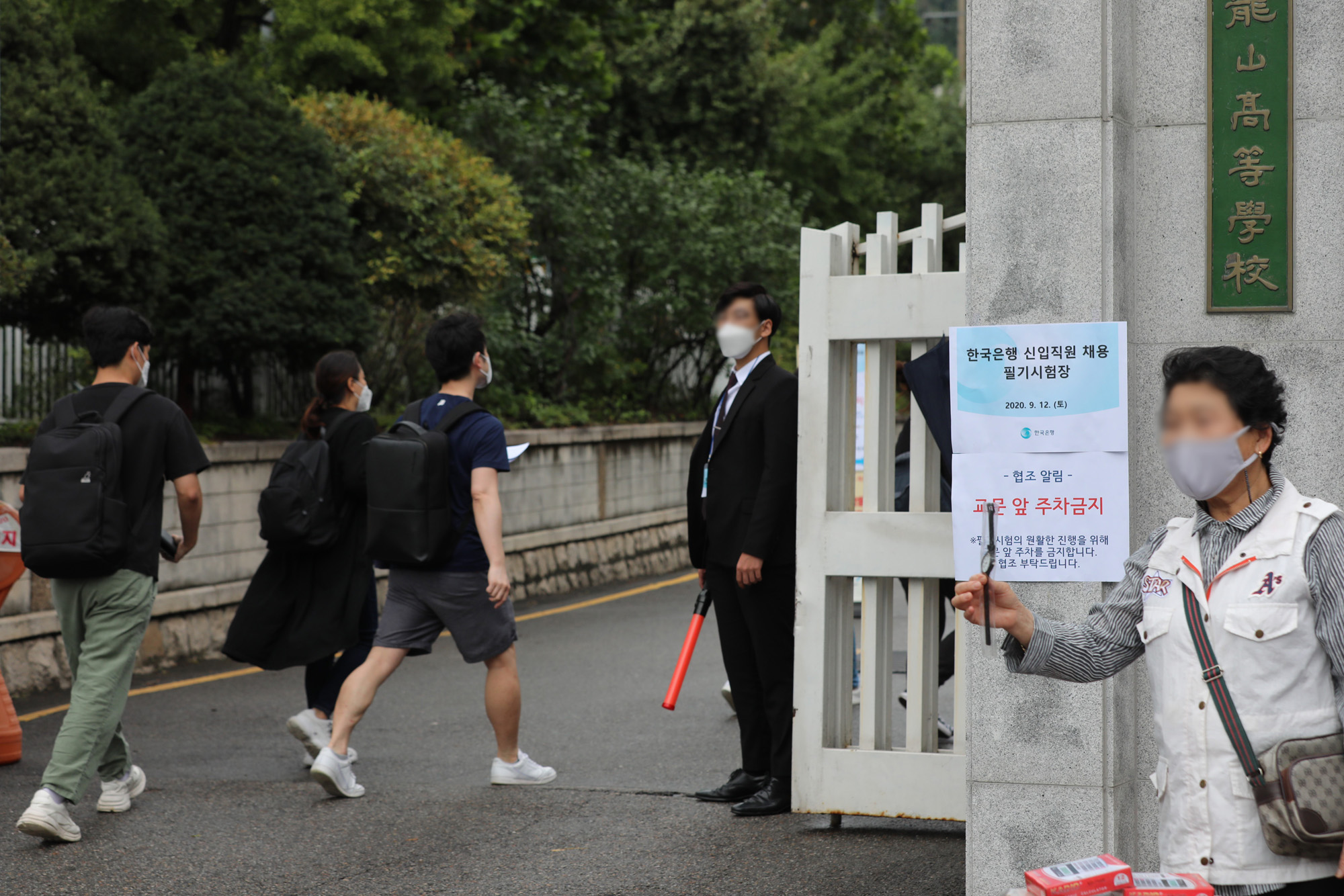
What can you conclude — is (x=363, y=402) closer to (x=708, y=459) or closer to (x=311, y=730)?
(x=311, y=730)

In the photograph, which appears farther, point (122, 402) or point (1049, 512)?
point (122, 402)

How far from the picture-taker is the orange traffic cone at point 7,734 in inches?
270

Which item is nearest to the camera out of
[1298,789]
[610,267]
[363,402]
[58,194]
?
[1298,789]

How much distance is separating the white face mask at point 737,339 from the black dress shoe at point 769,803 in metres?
1.73

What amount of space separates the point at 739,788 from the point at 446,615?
1.40m

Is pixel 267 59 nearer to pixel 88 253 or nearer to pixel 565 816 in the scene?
pixel 88 253

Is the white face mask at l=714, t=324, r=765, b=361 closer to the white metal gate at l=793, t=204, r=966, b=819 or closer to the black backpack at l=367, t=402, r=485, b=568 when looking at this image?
the white metal gate at l=793, t=204, r=966, b=819

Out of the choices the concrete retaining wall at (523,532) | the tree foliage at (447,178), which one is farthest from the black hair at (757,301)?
the tree foliage at (447,178)

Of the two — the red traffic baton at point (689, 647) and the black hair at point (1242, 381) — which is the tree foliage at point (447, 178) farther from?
the black hair at point (1242, 381)

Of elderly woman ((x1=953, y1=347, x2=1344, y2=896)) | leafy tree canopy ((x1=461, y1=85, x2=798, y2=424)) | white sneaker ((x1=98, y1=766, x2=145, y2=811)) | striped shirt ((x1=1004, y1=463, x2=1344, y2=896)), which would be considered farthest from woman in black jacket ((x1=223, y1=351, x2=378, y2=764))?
leafy tree canopy ((x1=461, y1=85, x2=798, y2=424))

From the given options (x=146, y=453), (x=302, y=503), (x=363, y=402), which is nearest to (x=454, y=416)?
(x=302, y=503)

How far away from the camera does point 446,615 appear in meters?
6.19

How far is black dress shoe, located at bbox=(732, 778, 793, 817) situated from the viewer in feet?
18.9

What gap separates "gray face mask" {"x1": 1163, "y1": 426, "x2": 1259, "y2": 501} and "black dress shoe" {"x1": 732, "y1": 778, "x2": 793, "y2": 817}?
333 cm
